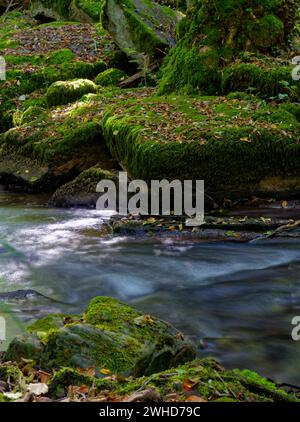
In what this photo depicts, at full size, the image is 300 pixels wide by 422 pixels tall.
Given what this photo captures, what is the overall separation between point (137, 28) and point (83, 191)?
23.1 ft

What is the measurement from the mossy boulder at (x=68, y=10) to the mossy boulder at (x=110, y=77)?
22.2 feet

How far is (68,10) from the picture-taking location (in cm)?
2145

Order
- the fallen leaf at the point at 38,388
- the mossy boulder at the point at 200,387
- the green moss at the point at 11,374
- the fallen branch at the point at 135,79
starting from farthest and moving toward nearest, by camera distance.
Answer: the fallen branch at the point at 135,79 < the green moss at the point at 11,374 < the fallen leaf at the point at 38,388 < the mossy boulder at the point at 200,387

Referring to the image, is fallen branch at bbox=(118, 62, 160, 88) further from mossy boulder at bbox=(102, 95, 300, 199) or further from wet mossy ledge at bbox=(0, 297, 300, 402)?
wet mossy ledge at bbox=(0, 297, 300, 402)

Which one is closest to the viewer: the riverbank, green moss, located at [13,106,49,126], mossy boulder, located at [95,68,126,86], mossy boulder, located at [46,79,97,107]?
the riverbank

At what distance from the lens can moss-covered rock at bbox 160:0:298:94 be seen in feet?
35.3

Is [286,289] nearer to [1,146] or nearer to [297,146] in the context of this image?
[297,146]

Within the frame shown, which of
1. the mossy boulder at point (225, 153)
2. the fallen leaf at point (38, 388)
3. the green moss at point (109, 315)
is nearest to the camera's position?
the fallen leaf at point (38, 388)

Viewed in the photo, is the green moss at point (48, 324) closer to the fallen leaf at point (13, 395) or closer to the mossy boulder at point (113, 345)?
the mossy boulder at point (113, 345)

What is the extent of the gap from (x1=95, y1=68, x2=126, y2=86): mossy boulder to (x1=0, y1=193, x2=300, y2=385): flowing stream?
7.30 m

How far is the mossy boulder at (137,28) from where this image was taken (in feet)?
46.1

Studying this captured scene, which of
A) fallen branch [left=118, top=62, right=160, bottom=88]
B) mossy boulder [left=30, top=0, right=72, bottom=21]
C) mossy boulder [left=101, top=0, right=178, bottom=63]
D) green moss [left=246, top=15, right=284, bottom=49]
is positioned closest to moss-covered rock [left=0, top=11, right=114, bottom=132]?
mossy boulder [left=101, top=0, right=178, bottom=63]

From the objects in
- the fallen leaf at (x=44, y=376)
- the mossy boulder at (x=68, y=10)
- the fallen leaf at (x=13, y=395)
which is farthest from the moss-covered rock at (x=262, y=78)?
the mossy boulder at (x=68, y=10)
